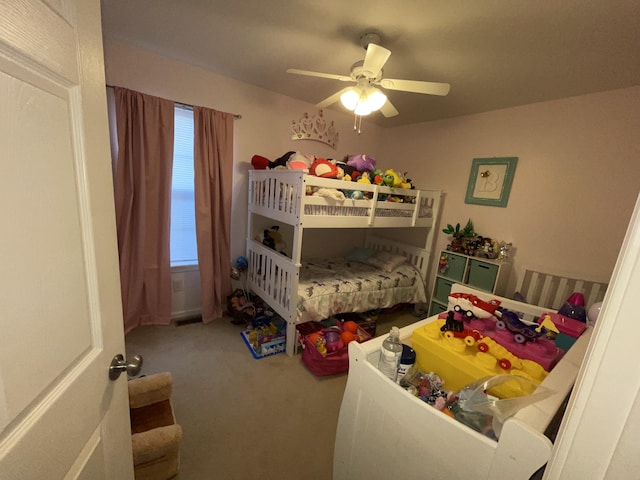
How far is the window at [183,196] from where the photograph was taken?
8.00 ft

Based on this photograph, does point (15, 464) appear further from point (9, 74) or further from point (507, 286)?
point (507, 286)

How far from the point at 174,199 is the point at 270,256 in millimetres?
1118

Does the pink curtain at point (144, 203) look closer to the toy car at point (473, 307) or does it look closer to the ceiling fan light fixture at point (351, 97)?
the ceiling fan light fixture at point (351, 97)

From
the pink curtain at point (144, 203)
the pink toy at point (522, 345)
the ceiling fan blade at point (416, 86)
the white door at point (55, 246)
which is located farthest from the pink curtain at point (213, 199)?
the pink toy at point (522, 345)

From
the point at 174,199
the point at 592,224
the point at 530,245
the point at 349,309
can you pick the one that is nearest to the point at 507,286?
the point at 530,245

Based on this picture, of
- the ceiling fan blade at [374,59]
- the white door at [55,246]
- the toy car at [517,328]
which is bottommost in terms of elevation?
the toy car at [517,328]

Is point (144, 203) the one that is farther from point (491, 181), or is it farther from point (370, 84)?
point (491, 181)

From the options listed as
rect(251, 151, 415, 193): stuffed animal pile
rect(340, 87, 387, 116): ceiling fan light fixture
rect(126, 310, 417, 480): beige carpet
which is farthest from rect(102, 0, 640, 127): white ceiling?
rect(126, 310, 417, 480): beige carpet

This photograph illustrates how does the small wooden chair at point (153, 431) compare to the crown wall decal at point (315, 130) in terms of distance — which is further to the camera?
the crown wall decal at point (315, 130)

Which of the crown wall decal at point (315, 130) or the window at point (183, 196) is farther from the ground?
the crown wall decal at point (315, 130)

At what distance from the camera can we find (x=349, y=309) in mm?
2469

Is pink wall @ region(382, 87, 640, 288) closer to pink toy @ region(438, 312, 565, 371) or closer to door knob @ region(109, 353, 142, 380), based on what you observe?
pink toy @ region(438, 312, 565, 371)

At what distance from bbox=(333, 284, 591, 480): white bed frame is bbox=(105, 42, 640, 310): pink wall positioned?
1.63 m

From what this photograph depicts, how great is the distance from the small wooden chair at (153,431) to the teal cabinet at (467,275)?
262cm
